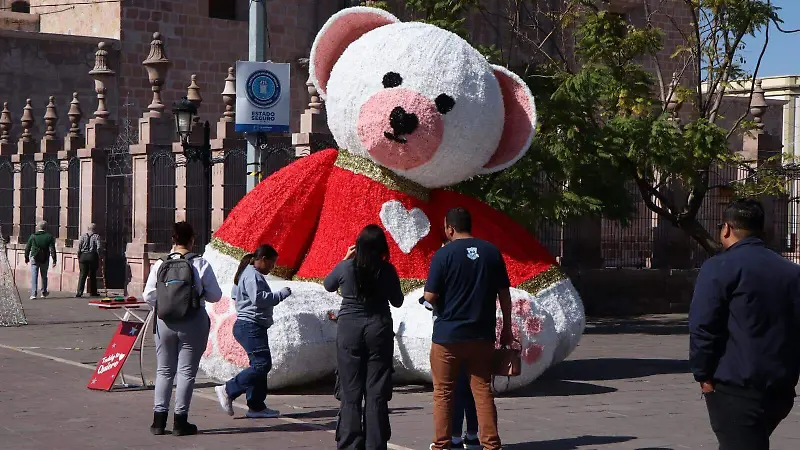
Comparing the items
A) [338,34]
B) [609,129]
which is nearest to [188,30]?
[609,129]

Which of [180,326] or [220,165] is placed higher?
[220,165]

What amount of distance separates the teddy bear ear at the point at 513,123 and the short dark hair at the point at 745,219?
5.13 meters

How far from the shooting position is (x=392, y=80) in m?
10.7

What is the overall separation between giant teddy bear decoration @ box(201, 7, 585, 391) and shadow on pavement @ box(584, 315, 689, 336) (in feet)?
24.2

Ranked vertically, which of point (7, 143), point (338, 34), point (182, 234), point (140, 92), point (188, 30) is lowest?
point (182, 234)

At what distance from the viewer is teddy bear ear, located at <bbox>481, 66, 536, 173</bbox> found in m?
11.2

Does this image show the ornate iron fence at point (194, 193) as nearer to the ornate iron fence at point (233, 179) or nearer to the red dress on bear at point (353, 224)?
the ornate iron fence at point (233, 179)

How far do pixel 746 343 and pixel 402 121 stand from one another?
5.10 meters

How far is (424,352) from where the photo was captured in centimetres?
1042

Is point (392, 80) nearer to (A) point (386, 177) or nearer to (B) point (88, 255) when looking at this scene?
(A) point (386, 177)

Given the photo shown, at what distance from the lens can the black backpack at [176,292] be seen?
8.89m

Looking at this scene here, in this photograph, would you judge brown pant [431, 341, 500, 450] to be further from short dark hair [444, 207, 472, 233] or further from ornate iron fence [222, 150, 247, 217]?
ornate iron fence [222, 150, 247, 217]

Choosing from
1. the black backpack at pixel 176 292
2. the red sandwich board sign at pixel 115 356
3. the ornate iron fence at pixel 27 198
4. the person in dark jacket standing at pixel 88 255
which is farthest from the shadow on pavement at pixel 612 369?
the ornate iron fence at pixel 27 198

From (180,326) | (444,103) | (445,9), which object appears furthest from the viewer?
(445,9)
